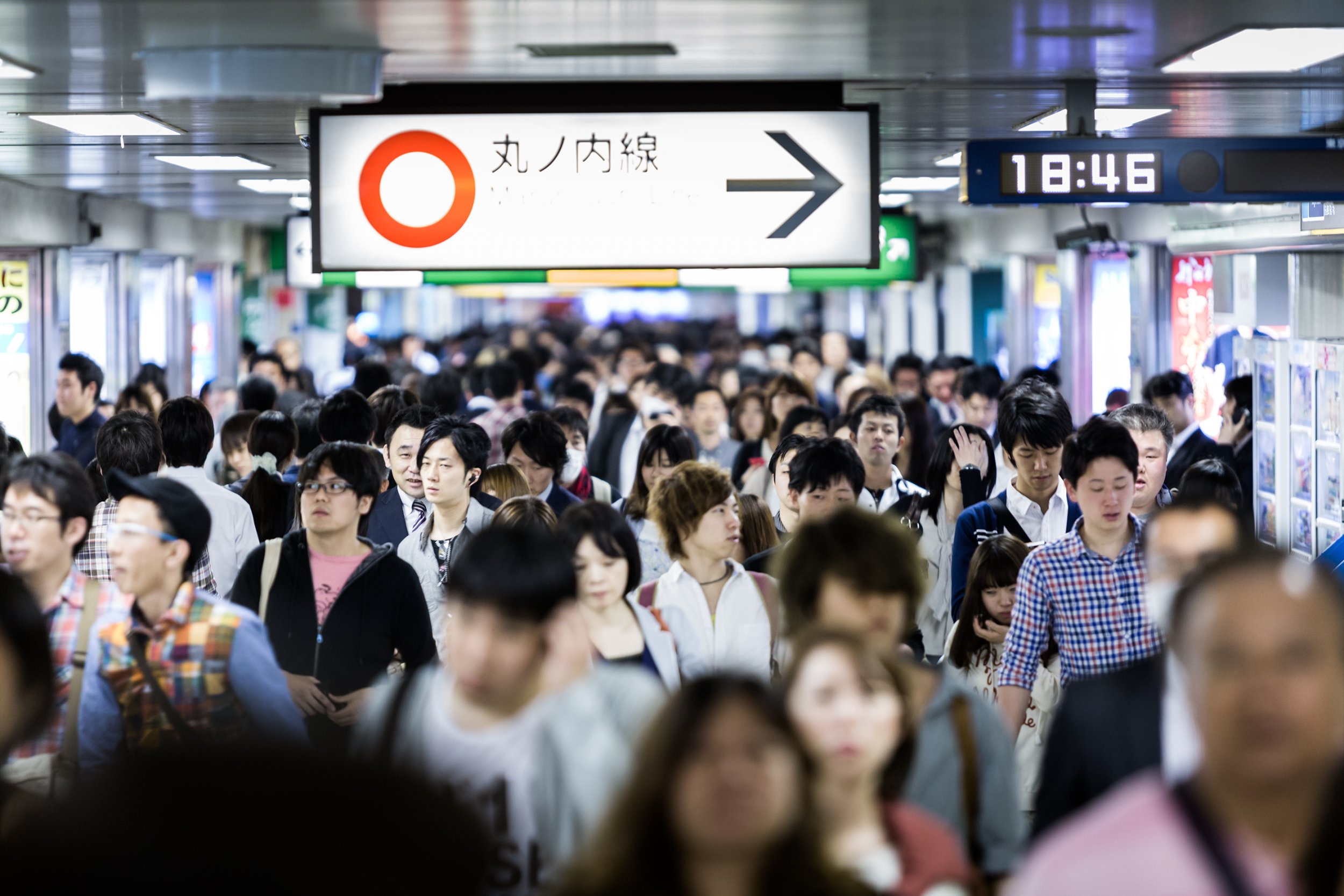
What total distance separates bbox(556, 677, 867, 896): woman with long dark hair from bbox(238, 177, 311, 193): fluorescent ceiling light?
867 centimetres

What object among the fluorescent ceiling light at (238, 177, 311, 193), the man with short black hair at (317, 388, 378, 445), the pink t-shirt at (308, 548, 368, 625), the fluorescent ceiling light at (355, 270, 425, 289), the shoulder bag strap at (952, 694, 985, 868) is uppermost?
the fluorescent ceiling light at (238, 177, 311, 193)

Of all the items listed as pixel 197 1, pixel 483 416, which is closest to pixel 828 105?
pixel 197 1

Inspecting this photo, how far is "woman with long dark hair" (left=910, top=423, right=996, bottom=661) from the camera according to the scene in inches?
262

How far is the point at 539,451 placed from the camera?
6.90 meters

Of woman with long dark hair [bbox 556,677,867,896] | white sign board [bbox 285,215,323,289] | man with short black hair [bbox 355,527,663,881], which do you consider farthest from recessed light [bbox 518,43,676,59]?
white sign board [bbox 285,215,323,289]

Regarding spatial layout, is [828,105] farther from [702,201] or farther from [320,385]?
[320,385]

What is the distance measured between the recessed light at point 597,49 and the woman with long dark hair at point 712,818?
338cm

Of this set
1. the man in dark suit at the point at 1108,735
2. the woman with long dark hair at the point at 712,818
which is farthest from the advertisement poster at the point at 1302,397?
the woman with long dark hair at the point at 712,818

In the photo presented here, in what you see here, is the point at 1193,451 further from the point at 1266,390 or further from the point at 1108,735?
the point at 1108,735

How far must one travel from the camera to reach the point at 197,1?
434 centimetres

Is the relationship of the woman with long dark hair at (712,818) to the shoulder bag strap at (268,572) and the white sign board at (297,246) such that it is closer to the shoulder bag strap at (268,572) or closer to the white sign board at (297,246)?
the shoulder bag strap at (268,572)

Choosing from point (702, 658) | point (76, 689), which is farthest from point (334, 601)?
point (702, 658)

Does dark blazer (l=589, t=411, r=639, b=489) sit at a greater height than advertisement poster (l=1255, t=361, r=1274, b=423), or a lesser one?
lesser

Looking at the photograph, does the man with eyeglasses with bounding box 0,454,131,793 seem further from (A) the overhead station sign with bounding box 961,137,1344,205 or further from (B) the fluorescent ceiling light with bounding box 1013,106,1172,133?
(B) the fluorescent ceiling light with bounding box 1013,106,1172,133
